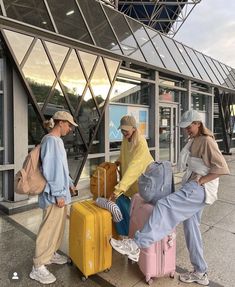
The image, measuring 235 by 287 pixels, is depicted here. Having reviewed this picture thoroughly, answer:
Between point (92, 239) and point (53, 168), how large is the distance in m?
0.81

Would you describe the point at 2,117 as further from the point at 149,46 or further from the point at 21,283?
the point at 149,46

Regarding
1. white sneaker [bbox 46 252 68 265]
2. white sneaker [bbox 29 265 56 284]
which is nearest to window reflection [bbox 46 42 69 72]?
white sneaker [bbox 46 252 68 265]

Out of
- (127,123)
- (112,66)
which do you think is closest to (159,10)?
(112,66)

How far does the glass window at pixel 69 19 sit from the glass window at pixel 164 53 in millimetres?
3440

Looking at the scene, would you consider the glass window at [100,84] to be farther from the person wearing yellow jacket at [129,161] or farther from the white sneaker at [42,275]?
the white sneaker at [42,275]

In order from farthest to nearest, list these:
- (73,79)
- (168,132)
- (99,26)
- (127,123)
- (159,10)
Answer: (159,10) < (168,132) < (99,26) < (73,79) < (127,123)

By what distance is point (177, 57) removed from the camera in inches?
408

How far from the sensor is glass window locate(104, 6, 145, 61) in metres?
7.67

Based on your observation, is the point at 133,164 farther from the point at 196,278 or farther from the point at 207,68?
the point at 207,68

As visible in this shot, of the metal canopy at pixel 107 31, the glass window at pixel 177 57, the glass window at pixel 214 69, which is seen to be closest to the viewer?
the metal canopy at pixel 107 31

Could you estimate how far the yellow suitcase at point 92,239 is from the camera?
2.84 meters

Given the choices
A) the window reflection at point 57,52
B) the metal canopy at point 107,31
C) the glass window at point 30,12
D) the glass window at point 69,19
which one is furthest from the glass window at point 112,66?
the glass window at point 30,12

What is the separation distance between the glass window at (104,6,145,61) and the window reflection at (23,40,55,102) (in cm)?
267

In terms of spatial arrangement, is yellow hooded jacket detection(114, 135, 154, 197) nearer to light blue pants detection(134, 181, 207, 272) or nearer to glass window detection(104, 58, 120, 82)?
light blue pants detection(134, 181, 207, 272)
